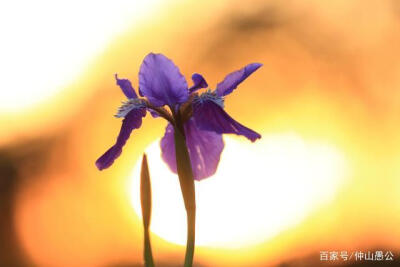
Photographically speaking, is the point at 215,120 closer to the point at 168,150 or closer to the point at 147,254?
the point at 168,150

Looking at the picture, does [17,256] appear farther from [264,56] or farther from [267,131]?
[264,56]

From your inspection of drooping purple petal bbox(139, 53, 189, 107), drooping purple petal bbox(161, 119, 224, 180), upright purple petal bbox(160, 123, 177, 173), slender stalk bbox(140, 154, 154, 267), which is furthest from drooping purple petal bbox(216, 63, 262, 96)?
slender stalk bbox(140, 154, 154, 267)

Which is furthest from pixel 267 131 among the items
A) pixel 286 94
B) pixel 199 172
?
pixel 199 172

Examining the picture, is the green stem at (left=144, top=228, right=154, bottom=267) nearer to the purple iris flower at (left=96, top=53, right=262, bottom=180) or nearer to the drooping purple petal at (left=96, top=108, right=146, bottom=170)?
the purple iris flower at (left=96, top=53, right=262, bottom=180)

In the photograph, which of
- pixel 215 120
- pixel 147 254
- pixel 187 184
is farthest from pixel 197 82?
pixel 147 254

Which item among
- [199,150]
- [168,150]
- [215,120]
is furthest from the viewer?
[168,150]
